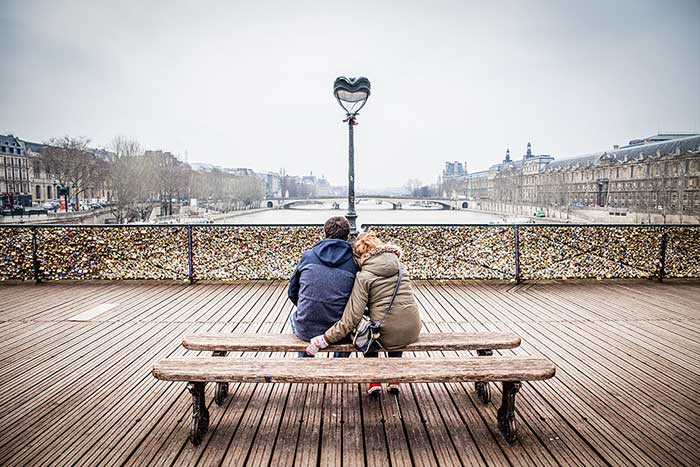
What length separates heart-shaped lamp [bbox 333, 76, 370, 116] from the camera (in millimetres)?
5285

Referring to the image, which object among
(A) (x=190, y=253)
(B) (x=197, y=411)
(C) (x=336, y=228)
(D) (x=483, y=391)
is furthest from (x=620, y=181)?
(B) (x=197, y=411)

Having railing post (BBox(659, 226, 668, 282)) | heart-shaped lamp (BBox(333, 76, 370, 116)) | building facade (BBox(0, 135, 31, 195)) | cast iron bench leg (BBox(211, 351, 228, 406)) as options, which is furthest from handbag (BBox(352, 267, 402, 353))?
building facade (BBox(0, 135, 31, 195))

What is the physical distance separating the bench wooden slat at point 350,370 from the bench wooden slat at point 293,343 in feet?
0.91

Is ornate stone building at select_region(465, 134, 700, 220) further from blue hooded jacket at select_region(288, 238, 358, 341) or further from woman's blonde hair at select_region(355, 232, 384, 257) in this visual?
blue hooded jacket at select_region(288, 238, 358, 341)

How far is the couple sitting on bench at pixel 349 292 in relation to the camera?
276cm

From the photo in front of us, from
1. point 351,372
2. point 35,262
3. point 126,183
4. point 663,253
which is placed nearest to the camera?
point 351,372

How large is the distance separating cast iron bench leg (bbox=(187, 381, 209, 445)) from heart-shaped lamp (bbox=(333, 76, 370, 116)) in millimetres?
4135

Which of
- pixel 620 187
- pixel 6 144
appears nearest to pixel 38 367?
pixel 620 187

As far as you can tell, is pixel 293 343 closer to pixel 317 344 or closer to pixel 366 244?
pixel 317 344

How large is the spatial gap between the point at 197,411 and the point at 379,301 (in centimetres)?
148

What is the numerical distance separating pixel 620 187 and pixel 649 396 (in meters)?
74.5

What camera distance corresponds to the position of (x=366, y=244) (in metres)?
2.83

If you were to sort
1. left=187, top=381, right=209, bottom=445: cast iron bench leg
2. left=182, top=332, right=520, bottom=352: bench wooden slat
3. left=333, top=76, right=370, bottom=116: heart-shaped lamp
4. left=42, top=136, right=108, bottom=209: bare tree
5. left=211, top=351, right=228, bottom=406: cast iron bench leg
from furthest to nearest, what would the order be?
1. left=42, top=136, right=108, bottom=209: bare tree
2. left=333, top=76, right=370, bottom=116: heart-shaped lamp
3. left=211, top=351, right=228, bottom=406: cast iron bench leg
4. left=182, top=332, right=520, bottom=352: bench wooden slat
5. left=187, top=381, right=209, bottom=445: cast iron bench leg

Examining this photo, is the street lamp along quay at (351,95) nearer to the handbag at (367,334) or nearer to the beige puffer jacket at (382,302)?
the beige puffer jacket at (382,302)
